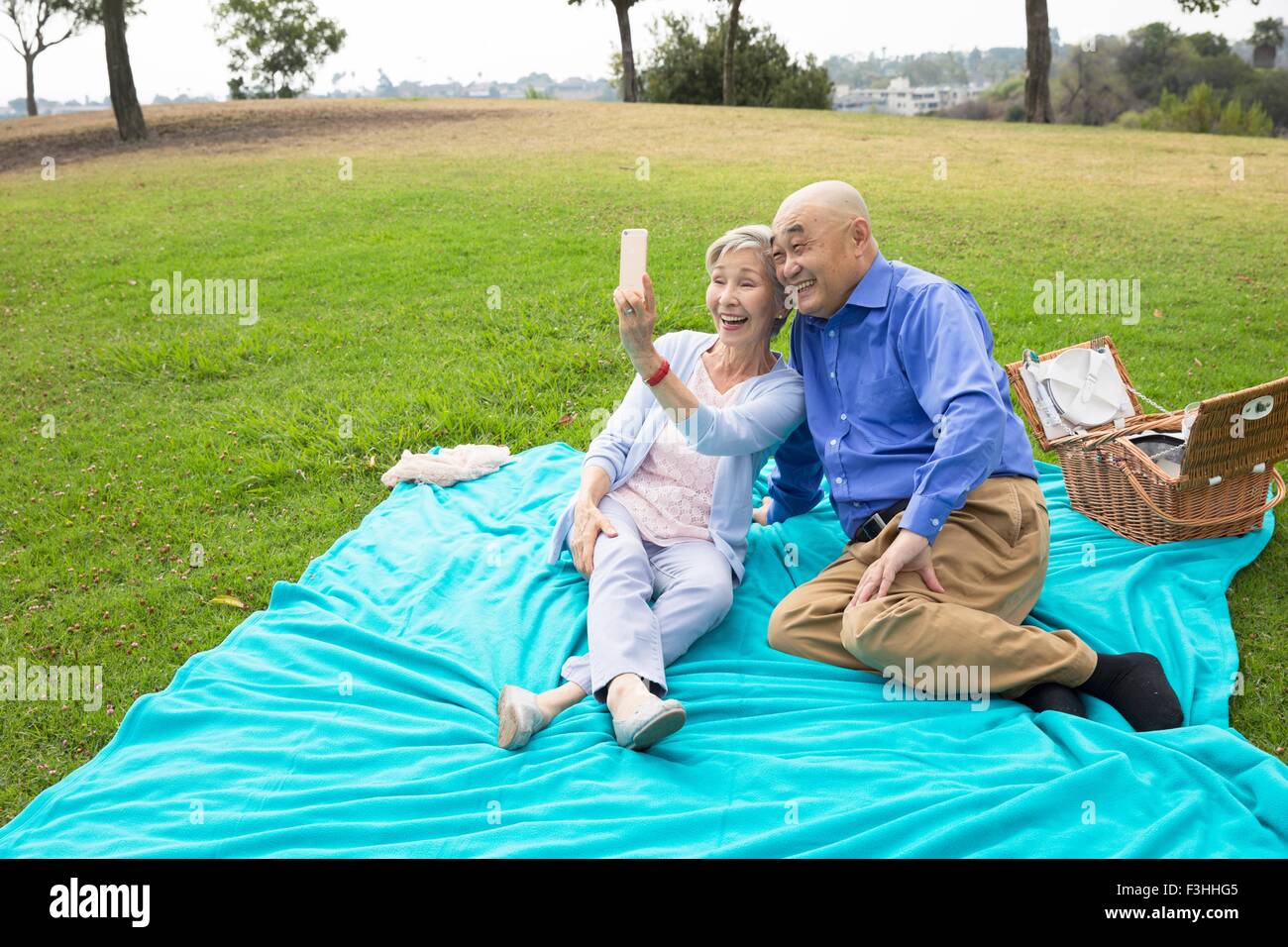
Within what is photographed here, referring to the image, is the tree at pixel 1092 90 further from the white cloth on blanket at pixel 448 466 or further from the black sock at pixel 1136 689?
the black sock at pixel 1136 689

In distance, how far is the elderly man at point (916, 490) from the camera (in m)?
3.72

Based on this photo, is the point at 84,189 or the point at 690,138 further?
the point at 690,138

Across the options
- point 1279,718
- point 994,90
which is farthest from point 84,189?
point 994,90

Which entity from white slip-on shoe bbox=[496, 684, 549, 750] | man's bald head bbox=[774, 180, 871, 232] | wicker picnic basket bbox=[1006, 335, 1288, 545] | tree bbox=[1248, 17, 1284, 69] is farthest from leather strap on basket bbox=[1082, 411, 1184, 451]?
tree bbox=[1248, 17, 1284, 69]

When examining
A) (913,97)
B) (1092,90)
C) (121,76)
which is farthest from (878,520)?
(913,97)

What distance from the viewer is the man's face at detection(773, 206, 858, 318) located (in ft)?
13.4

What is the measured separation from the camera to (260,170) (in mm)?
17984

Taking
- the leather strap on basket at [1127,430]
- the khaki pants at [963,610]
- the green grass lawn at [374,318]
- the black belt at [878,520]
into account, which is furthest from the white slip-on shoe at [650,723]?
the leather strap on basket at [1127,430]

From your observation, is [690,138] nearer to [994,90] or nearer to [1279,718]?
[1279,718]

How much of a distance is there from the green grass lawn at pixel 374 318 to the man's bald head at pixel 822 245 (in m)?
2.27

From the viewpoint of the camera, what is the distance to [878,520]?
4191 mm

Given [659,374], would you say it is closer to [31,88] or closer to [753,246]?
[753,246]
